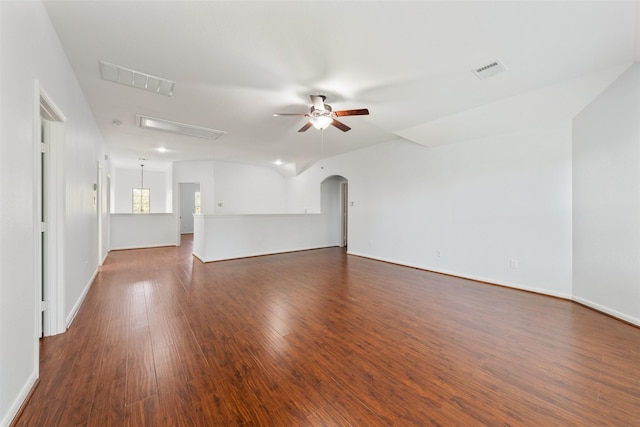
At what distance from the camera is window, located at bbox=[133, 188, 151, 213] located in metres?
10.0

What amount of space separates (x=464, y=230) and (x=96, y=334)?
5.31 m

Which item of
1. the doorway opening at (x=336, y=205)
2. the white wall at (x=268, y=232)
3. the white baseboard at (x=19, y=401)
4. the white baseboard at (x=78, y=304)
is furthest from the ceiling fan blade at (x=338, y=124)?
the doorway opening at (x=336, y=205)

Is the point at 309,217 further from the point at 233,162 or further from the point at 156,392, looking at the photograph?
the point at 156,392

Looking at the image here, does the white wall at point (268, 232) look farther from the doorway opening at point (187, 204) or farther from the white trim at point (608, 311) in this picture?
the doorway opening at point (187, 204)

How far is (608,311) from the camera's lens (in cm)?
282

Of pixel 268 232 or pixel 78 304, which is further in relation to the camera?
pixel 268 232

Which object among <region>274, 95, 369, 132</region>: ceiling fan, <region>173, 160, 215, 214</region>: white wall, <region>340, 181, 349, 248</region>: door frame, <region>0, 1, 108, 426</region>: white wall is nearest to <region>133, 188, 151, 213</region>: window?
<region>173, 160, 215, 214</region>: white wall

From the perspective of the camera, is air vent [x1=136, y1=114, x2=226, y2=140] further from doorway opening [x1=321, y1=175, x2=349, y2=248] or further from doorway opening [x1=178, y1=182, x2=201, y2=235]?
doorway opening [x1=178, y1=182, x2=201, y2=235]

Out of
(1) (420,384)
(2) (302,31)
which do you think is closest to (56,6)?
(2) (302,31)

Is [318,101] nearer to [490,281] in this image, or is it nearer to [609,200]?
[609,200]

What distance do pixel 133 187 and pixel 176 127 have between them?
732 centimetres

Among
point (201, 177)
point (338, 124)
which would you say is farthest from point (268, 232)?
point (338, 124)

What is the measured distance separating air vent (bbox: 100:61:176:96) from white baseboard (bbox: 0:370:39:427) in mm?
2887

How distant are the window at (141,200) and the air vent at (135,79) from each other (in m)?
8.75
